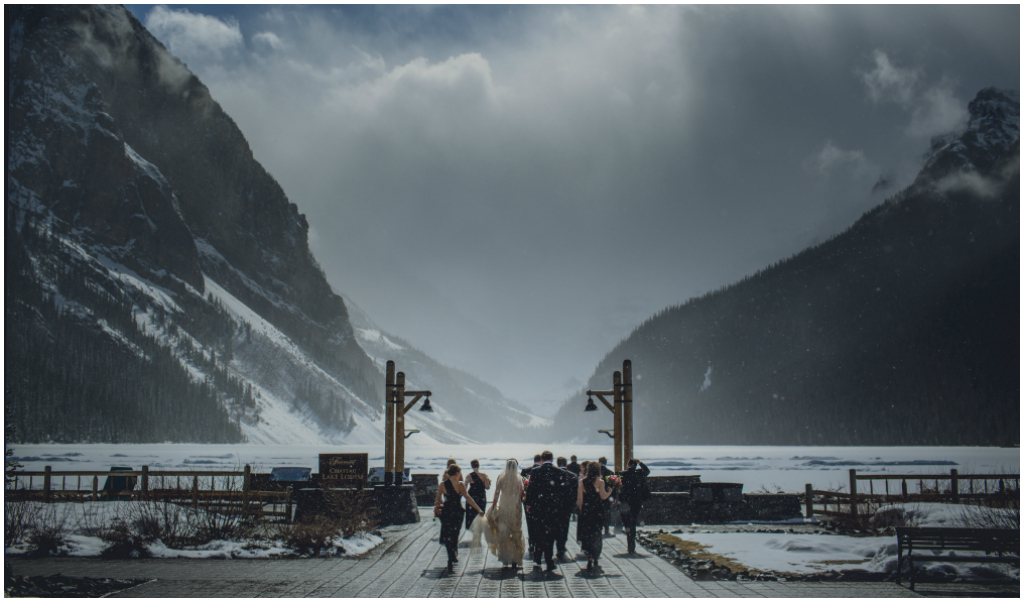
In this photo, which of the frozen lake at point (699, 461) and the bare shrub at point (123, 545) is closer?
the bare shrub at point (123, 545)

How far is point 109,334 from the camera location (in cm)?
15888

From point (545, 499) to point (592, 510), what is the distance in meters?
0.95

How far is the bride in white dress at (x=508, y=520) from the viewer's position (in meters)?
10.7

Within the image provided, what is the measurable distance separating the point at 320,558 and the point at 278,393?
644 feet

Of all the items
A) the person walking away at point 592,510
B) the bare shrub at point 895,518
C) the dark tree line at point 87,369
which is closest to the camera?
the person walking away at point 592,510

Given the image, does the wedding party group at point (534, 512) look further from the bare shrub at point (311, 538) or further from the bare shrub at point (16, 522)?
the bare shrub at point (16, 522)

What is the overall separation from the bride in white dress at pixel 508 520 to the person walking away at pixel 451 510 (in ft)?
1.64

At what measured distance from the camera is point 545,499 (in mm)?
10734

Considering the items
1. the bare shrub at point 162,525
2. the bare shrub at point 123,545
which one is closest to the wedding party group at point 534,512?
the bare shrub at point 162,525

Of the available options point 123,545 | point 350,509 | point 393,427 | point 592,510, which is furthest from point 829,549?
point 393,427

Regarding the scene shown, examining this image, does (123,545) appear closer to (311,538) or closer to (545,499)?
(311,538)

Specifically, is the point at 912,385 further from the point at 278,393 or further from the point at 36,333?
the point at 36,333

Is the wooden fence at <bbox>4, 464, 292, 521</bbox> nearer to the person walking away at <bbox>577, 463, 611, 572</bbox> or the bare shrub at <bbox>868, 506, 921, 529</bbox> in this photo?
the person walking away at <bbox>577, 463, 611, 572</bbox>

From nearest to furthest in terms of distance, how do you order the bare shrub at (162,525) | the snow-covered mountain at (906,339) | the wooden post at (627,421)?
the bare shrub at (162,525) < the wooden post at (627,421) < the snow-covered mountain at (906,339)
